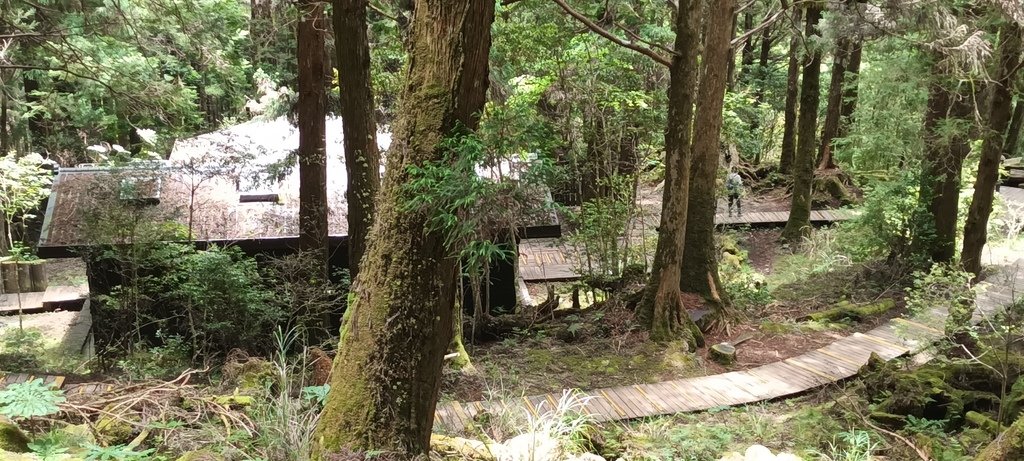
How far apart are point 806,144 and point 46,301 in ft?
54.6

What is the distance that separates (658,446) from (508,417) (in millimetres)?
1269

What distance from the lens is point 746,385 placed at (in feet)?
22.4

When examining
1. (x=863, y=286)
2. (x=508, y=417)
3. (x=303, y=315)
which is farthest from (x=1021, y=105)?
(x=303, y=315)

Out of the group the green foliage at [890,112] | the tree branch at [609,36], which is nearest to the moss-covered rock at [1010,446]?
the tree branch at [609,36]

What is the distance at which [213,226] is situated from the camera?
9.66 meters

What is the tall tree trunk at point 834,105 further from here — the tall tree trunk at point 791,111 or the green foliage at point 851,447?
the green foliage at point 851,447

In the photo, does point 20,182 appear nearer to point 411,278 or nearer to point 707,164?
point 707,164

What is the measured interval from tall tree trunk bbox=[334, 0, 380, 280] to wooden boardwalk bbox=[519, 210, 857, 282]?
4632mm

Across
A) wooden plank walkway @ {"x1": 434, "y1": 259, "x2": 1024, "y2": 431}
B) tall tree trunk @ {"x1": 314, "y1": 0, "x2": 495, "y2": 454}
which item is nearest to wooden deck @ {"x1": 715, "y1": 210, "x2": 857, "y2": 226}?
wooden plank walkway @ {"x1": 434, "y1": 259, "x2": 1024, "y2": 431}

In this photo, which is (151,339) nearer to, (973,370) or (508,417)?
(508,417)

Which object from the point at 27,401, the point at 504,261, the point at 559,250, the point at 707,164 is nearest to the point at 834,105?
the point at 559,250

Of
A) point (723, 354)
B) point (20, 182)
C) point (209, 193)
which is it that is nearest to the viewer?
point (723, 354)

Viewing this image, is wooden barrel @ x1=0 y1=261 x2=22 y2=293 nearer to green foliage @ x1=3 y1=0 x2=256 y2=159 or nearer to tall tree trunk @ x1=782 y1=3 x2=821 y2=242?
green foliage @ x1=3 y1=0 x2=256 y2=159

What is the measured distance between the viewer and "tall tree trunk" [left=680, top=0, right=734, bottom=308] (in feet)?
27.8
